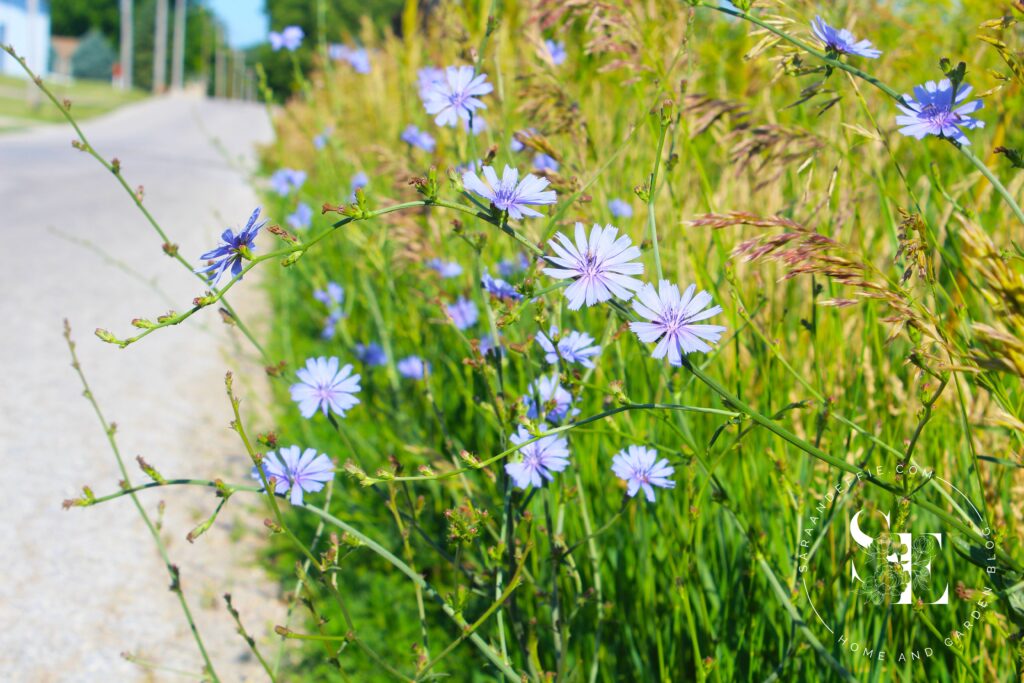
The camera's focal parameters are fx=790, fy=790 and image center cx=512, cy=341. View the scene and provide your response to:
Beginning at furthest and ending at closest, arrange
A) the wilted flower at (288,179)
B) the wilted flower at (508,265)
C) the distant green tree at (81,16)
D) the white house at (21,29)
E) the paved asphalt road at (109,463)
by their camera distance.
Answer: the distant green tree at (81,16) < the white house at (21,29) < the wilted flower at (288,179) < the wilted flower at (508,265) < the paved asphalt road at (109,463)

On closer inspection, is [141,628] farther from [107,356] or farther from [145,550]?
[107,356]

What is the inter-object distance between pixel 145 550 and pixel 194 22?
64.2 m

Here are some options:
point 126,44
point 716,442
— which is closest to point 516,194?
point 716,442

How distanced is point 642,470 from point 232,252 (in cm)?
66

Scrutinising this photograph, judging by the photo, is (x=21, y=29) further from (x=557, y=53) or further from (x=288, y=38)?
(x=557, y=53)

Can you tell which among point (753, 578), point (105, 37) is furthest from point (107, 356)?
point (105, 37)

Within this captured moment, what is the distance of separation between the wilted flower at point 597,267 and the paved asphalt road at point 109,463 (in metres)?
1.15

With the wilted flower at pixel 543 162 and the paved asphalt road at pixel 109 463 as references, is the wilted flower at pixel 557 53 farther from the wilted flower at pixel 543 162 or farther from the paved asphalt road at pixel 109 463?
the paved asphalt road at pixel 109 463

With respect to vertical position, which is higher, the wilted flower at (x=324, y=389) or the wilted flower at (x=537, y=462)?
the wilted flower at (x=324, y=389)

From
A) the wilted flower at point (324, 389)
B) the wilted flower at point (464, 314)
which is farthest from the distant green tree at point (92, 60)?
the wilted flower at point (324, 389)

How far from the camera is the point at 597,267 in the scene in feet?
2.87

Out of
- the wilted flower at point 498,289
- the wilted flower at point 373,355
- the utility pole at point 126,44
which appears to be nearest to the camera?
the wilted flower at point 498,289

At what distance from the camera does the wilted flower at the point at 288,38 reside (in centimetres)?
231

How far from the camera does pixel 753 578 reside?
1283mm
